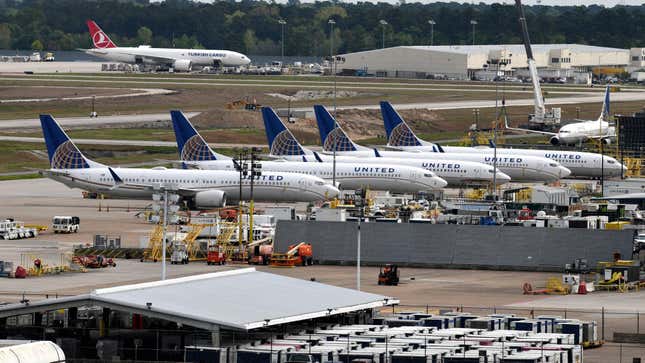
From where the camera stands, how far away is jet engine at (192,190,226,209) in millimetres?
123375

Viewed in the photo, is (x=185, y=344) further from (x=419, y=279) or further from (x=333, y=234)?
(x=333, y=234)

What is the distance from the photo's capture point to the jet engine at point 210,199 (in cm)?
12338

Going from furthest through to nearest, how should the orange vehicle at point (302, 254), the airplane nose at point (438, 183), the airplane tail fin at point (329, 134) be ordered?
the airplane tail fin at point (329, 134)
the airplane nose at point (438, 183)
the orange vehicle at point (302, 254)

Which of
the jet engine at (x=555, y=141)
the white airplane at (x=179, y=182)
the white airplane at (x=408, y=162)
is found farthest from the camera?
the jet engine at (x=555, y=141)

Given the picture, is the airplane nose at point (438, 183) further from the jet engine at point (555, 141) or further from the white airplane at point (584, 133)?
the jet engine at point (555, 141)

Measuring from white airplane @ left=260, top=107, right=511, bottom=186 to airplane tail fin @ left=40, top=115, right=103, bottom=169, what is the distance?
21176 millimetres

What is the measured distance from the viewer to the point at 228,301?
2448 inches

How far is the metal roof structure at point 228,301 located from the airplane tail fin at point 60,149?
59.7 metres

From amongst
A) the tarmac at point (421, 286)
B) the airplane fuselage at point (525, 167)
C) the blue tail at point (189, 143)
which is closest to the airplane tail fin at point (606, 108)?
the airplane fuselage at point (525, 167)

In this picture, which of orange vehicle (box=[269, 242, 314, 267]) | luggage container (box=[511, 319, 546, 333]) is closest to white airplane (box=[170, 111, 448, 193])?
orange vehicle (box=[269, 242, 314, 267])

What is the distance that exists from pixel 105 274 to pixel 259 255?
37.8 ft

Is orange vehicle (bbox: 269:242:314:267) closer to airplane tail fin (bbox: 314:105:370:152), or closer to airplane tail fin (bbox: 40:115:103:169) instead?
airplane tail fin (bbox: 40:115:103:169)

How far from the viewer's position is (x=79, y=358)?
59.6 m

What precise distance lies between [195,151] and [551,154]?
3665 centimetres
